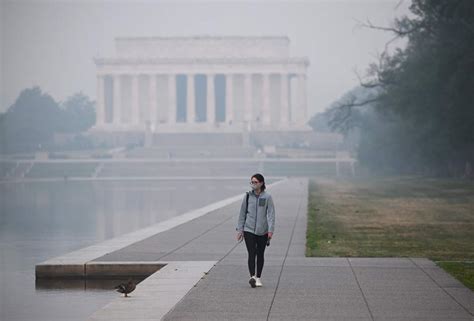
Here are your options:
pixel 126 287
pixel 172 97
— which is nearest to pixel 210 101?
pixel 172 97

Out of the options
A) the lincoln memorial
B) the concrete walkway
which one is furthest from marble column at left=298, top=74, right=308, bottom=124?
the concrete walkway

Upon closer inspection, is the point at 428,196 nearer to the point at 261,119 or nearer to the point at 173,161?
the point at 173,161

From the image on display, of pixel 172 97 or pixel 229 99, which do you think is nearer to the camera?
pixel 172 97

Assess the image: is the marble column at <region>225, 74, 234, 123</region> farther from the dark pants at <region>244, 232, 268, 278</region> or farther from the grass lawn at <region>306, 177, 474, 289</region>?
the dark pants at <region>244, 232, 268, 278</region>

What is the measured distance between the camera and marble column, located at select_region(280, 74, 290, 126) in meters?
152

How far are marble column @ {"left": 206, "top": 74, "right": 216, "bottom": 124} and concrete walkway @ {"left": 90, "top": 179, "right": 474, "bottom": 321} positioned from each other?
12481 cm

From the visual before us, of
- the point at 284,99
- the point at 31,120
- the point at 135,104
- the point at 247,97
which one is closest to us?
the point at 31,120

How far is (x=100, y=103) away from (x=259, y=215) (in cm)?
13410

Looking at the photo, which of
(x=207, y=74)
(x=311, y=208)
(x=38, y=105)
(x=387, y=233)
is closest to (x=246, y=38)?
(x=207, y=74)

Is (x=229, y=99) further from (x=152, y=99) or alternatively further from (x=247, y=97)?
(x=152, y=99)

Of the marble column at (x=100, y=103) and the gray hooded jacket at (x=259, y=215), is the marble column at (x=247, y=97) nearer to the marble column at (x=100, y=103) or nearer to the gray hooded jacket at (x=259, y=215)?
the marble column at (x=100, y=103)

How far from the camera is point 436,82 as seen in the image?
53000 mm

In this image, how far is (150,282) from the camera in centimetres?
1780

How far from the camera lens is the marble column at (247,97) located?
15025 cm
